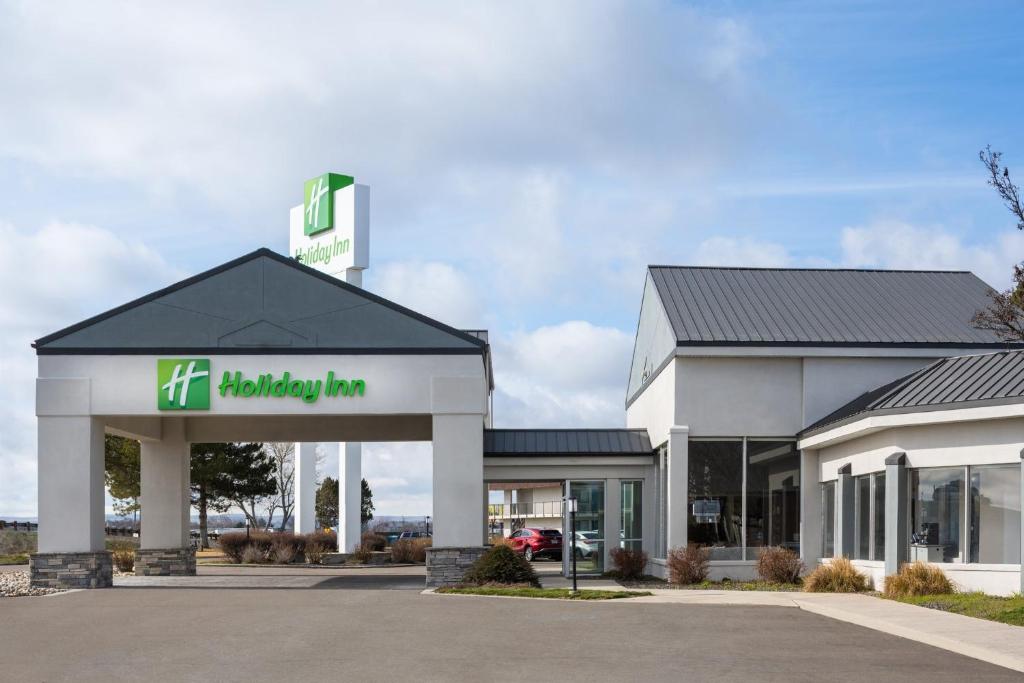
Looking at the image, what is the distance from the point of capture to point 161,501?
34844 millimetres

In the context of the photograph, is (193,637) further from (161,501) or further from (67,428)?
(161,501)

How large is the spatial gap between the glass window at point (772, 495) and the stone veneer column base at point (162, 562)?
16.1 metres

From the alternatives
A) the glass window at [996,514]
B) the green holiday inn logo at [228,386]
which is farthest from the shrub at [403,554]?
the glass window at [996,514]

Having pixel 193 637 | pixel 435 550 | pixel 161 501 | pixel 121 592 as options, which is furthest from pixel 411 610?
pixel 161 501

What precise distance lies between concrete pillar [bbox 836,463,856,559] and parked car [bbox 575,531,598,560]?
21.8 ft

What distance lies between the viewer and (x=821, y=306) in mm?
31344

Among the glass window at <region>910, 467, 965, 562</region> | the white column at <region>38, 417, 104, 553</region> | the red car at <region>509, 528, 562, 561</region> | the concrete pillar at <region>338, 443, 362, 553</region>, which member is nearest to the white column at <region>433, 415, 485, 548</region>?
the white column at <region>38, 417, 104, 553</region>

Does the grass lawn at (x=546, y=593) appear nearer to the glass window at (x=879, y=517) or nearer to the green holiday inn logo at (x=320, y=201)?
the glass window at (x=879, y=517)

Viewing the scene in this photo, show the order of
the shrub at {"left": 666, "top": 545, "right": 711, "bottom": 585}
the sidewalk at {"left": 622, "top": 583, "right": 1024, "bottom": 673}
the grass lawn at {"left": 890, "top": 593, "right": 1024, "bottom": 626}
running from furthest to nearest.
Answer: the shrub at {"left": 666, "top": 545, "right": 711, "bottom": 585} → the grass lawn at {"left": 890, "top": 593, "right": 1024, "bottom": 626} → the sidewalk at {"left": 622, "top": 583, "right": 1024, "bottom": 673}

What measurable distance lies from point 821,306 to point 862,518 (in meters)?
6.96

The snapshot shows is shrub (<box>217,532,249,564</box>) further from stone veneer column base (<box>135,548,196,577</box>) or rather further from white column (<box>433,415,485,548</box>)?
white column (<box>433,415,485,548</box>)

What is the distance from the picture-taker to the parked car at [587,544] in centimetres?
3186

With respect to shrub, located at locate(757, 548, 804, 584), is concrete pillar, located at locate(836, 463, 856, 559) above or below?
above

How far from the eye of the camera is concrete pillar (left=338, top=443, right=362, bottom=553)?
140 ft
